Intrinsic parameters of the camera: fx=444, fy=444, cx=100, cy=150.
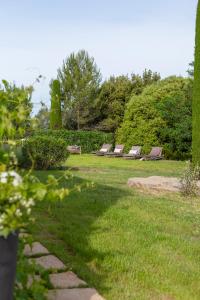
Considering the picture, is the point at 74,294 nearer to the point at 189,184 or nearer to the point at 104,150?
the point at 189,184

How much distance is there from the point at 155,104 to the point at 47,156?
1317 cm

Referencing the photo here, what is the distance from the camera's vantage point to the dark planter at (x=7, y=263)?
187cm

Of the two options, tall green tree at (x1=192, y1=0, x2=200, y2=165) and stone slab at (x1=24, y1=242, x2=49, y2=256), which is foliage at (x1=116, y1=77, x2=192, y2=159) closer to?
tall green tree at (x1=192, y1=0, x2=200, y2=165)

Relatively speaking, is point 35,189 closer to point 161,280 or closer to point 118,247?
point 161,280

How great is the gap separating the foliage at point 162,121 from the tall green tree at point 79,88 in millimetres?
10226

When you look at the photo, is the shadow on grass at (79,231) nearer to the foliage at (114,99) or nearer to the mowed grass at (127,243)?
the mowed grass at (127,243)

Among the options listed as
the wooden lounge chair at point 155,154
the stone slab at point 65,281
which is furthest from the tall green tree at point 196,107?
the wooden lounge chair at point 155,154

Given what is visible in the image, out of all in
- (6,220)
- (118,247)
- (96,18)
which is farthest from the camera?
(96,18)

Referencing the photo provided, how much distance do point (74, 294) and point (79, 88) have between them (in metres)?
35.9

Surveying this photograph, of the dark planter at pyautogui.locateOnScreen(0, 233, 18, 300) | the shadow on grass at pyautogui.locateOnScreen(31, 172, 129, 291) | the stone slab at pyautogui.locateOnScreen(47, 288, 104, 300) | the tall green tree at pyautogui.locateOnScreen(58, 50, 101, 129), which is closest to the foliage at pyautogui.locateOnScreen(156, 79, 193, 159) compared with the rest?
the tall green tree at pyautogui.locateOnScreen(58, 50, 101, 129)

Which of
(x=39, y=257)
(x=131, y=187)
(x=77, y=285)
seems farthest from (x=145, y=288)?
(x=131, y=187)

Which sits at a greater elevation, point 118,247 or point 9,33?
point 9,33

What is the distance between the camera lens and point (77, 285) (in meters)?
3.25

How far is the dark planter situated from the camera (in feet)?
6.14
